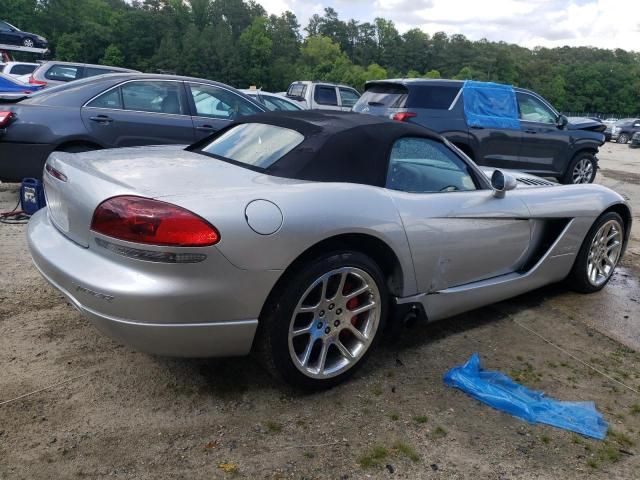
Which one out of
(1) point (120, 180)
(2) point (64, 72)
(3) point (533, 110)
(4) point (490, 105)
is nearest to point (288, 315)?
(1) point (120, 180)

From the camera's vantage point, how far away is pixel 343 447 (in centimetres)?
224

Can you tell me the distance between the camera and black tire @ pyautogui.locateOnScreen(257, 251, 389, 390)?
7.77 feet

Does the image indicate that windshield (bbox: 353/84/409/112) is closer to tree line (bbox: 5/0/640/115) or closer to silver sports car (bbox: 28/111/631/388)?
silver sports car (bbox: 28/111/631/388)

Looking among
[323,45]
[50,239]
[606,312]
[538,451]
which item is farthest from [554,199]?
[323,45]

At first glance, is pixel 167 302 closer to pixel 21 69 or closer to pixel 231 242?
pixel 231 242

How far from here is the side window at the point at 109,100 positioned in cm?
586

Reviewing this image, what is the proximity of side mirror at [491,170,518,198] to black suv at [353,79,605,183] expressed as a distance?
15.4 ft

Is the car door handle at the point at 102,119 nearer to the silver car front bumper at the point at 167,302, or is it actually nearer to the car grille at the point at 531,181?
the silver car front bumper at the point at 167,302

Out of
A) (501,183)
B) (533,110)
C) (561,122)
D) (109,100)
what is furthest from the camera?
(561,122)

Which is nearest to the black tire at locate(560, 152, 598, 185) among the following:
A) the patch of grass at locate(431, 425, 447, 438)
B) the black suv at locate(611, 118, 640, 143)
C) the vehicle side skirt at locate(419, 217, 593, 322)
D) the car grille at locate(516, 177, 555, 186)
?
the car grille at locate(516, 177, 555, 186)

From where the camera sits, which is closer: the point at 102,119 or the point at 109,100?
the point at 102,119

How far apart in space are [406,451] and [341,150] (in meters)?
1.46

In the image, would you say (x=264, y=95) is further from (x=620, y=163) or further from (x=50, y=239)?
(x=620, y=163)

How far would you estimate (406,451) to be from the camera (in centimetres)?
223
